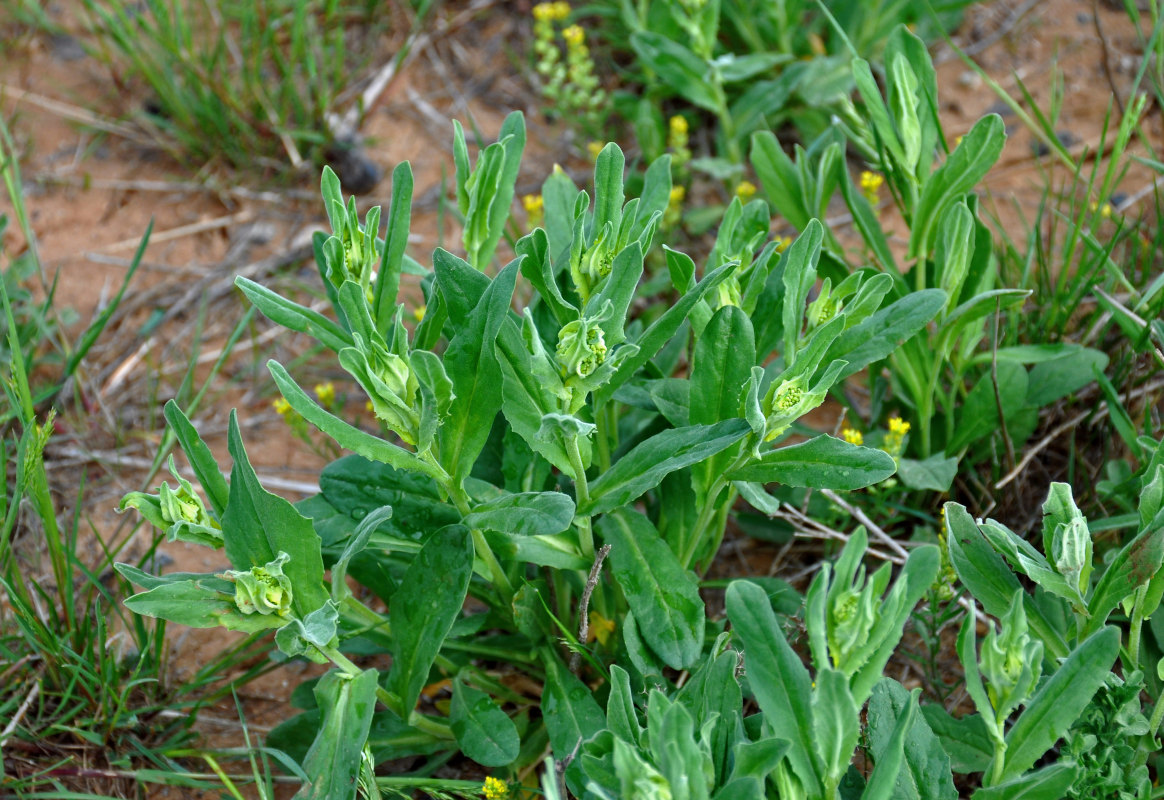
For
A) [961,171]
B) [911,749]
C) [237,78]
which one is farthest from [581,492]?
[237,78]

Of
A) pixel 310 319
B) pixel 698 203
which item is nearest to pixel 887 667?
pixel 310 319

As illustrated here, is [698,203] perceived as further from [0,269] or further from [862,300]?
[0,269]

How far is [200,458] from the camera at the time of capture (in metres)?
2.06

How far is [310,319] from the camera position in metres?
2.23

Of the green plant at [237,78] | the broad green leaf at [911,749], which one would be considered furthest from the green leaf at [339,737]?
the green plant at [237,78]

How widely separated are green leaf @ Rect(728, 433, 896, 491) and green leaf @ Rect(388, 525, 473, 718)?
572 mm

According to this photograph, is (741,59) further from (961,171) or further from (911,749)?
(911,749)

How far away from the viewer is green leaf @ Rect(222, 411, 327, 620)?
1.96 metres

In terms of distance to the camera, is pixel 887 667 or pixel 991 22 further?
pixel 991 22

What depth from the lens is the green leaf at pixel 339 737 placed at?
1.93 metres

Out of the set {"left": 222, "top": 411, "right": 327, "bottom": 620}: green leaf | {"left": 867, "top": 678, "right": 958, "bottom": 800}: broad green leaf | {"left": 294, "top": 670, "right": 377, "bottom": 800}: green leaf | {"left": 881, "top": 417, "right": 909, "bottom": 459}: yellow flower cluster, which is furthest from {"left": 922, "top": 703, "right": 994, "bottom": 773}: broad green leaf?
{"left": 222, "top": 411, "right": 327, "bottom": 620}: green leaf

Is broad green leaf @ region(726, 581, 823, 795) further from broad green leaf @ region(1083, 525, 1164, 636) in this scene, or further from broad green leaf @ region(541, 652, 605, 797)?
broad green leaf @ region(1083, 525, 1164, 636)

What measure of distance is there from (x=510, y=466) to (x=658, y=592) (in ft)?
1.47

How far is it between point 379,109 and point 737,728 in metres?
3.23
